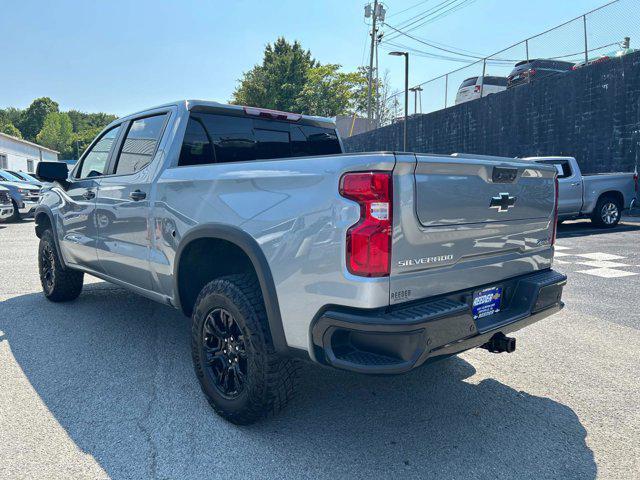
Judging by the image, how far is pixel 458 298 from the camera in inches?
100

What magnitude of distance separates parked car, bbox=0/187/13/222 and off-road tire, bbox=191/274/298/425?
1343 cm

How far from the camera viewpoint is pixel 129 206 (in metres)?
3.81

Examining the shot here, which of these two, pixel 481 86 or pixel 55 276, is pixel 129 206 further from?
pixel 481 86

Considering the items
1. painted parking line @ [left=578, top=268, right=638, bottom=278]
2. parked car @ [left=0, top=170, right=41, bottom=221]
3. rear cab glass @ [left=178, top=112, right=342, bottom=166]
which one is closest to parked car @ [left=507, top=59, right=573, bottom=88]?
painted parking line @ [left=578, top=268, right=638, bottom=278]

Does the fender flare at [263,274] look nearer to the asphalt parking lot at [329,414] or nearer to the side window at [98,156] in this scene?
the asphalt parking lot at [329,414]

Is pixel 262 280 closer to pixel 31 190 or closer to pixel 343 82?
pixel 31 190

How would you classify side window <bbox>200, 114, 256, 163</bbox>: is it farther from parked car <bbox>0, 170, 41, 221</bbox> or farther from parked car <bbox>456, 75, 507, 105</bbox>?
parked car <bbox>456, 75, 507, 105</bbox>

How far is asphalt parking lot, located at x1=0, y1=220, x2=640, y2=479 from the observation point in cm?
245

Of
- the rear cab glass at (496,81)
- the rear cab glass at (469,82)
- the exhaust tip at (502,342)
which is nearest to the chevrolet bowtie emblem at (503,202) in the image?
the exhaust tip at (502,342)

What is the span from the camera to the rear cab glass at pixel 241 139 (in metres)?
3.73

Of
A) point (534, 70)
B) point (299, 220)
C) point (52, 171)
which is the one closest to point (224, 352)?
point (299, 220)

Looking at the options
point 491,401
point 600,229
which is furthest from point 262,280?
point 600,229

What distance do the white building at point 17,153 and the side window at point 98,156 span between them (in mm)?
45681

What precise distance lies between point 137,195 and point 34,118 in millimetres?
137675
